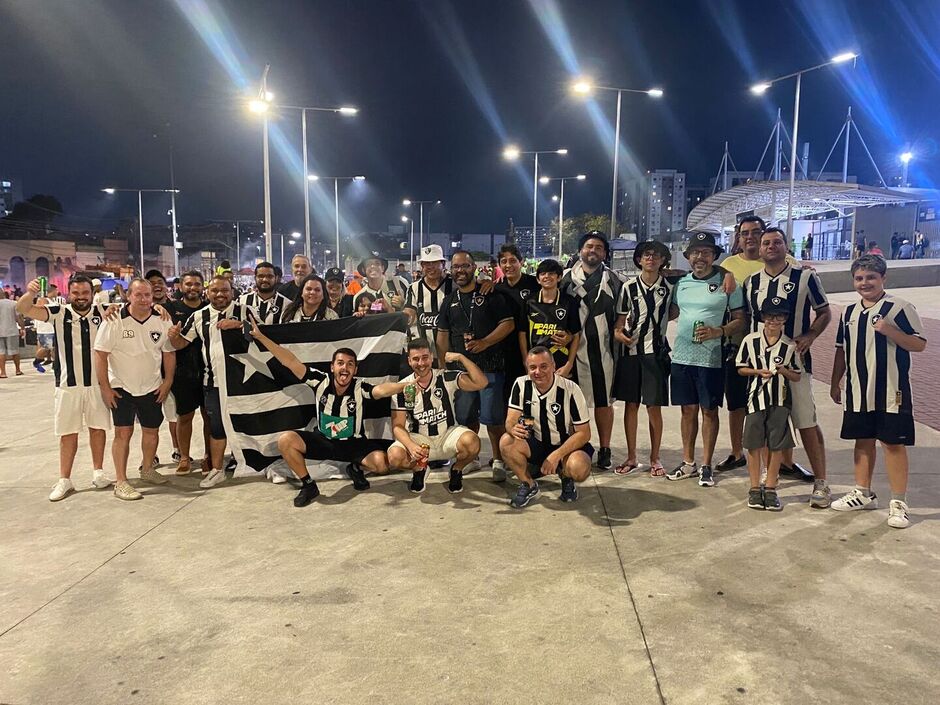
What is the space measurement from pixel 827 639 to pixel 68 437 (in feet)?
18.6

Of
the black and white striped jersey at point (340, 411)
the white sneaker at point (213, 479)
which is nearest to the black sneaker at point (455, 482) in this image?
the black and white striped jersey at point (340, 411)

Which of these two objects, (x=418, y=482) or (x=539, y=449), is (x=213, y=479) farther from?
(x=539, y=449)

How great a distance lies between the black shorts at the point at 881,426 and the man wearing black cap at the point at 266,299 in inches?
198

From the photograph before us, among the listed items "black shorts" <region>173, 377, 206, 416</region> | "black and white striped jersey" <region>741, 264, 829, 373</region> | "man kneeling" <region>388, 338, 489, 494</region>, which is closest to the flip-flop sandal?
"man kneeling" <region>388, 338, 489, 494</region>

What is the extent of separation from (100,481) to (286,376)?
180cm

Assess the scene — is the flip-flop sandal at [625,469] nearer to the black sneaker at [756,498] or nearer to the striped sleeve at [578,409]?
the striped sleeve at [578,409]

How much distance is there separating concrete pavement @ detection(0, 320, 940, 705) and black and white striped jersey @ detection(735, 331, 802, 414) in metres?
0.80

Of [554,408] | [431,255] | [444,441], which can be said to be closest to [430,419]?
[444,441]

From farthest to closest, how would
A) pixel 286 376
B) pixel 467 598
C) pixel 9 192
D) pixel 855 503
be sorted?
1. pixel 9 192
2. pixel 286 376
3. pixel 855 503
4. pixel 467 598

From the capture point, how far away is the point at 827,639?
319 centimetres

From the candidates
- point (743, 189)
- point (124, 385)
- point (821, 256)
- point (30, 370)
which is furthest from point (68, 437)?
point (821, 256)

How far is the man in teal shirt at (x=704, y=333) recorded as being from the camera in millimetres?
5516

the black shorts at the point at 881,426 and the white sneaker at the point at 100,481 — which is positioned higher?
the black shorts at the point at 881,426

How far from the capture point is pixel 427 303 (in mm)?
6473
